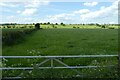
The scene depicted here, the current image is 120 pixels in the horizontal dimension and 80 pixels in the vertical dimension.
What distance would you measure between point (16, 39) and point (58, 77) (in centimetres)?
2731

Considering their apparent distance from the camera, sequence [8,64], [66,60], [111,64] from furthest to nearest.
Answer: [66,60]
[8,64]
[111,64]

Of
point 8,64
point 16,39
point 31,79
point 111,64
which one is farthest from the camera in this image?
point 16,39

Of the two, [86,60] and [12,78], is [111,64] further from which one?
[86,60]

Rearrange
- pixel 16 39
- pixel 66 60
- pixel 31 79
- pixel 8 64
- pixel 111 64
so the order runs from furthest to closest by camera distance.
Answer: pixel 16 39 < pixel 66 60 < pixel 8 64 < pixel 111 64 < pixel 31 79

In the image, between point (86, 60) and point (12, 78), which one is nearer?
point (12, 78)

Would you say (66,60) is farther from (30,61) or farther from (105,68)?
(105,68)

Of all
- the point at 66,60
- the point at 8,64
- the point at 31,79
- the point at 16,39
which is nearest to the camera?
the point at 31,79

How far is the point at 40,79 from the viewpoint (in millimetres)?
12227

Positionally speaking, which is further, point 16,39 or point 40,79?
point 16,39

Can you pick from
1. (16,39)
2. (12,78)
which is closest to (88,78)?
(12,78)

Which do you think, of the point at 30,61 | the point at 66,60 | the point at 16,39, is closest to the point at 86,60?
the point at 66,60

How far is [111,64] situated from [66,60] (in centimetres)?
921

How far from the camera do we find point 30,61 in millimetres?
21078

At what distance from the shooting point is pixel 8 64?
20.4 m
